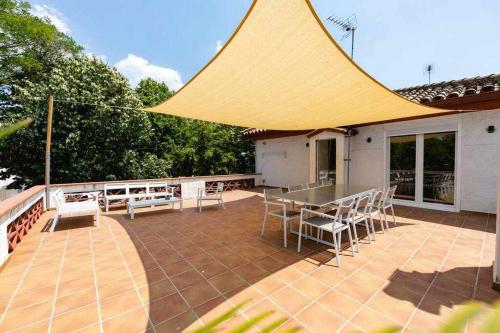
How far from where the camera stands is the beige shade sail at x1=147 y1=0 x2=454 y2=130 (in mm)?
2266

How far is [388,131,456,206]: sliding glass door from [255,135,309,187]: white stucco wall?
3.63m

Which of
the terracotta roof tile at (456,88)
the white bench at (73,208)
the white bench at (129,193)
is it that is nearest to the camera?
the white bench at (73,208)

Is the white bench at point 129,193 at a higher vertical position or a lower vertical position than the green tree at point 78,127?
lower

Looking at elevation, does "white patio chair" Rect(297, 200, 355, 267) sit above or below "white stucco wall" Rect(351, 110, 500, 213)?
below

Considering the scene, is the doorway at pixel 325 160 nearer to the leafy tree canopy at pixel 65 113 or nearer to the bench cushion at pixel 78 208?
the leafy tree canopy at pixel 65 113

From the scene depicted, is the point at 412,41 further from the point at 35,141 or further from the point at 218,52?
the point at 35,141

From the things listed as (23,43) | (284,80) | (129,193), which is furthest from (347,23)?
(23,43)

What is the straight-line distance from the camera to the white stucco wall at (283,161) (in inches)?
396

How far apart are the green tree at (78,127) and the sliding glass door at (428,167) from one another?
990cm

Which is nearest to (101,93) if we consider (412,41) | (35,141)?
(35,141)

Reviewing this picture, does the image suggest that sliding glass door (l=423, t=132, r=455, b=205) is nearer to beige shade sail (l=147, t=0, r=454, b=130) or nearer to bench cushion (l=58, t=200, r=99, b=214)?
beige shade sail (l=147, t=0, r=454, b=130)

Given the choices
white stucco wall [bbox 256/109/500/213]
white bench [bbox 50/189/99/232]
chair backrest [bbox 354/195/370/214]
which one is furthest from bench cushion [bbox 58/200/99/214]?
white stucco wall [bbox 256/109/500/213]

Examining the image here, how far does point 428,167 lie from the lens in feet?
21.4

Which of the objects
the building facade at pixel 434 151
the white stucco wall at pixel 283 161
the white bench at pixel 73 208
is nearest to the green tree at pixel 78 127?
the white bench at pixel 73 208
